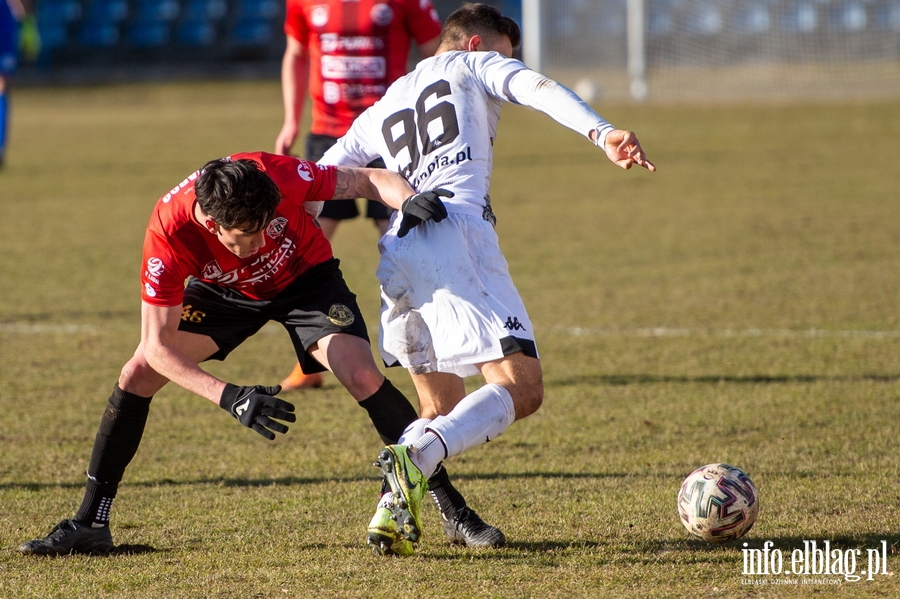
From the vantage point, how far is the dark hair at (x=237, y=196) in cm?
364

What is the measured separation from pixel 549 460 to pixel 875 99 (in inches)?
946

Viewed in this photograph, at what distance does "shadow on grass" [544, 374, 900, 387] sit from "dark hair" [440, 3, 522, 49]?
2492mm

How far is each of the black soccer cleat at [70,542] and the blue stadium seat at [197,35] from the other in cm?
3651

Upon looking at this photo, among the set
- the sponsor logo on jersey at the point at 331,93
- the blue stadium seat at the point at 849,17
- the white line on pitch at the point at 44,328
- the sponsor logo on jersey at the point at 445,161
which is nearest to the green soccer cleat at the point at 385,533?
the sponsor logo on jersey at the point at 445,161

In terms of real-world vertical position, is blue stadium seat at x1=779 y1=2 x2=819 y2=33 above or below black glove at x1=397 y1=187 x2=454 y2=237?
below

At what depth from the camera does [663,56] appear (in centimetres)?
2480

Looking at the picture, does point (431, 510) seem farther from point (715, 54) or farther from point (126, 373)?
point (715, 54)

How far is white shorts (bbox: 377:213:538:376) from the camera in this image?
13.0ft

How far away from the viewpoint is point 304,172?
13.5ft

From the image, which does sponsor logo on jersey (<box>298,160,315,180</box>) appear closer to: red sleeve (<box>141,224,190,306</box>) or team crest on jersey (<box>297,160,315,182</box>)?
team crest on jersey (<box>297,160,315,182</box>)

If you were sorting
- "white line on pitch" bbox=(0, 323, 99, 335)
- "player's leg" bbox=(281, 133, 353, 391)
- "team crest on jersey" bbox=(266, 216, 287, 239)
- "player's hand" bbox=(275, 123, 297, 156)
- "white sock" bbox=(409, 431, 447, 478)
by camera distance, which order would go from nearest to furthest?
"white sock" bbox=(409, 431, 447, 478) < "team crest on jersey" bbox=(266, 216, 287, 239) < "player's leg" bbox=(281, 133, 353, 391) < "player's hand" bbox=(275, 123, 297, 156) < "white line on pitch" bbox=(0, 323, 99, 335)

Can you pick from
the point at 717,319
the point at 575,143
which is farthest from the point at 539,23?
the point at 717,319

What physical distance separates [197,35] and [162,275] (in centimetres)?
3679

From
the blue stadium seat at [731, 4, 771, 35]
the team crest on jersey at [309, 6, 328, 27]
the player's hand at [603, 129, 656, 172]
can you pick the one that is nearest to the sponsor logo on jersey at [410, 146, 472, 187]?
the player's hand at [603, 129, 656, 172]
